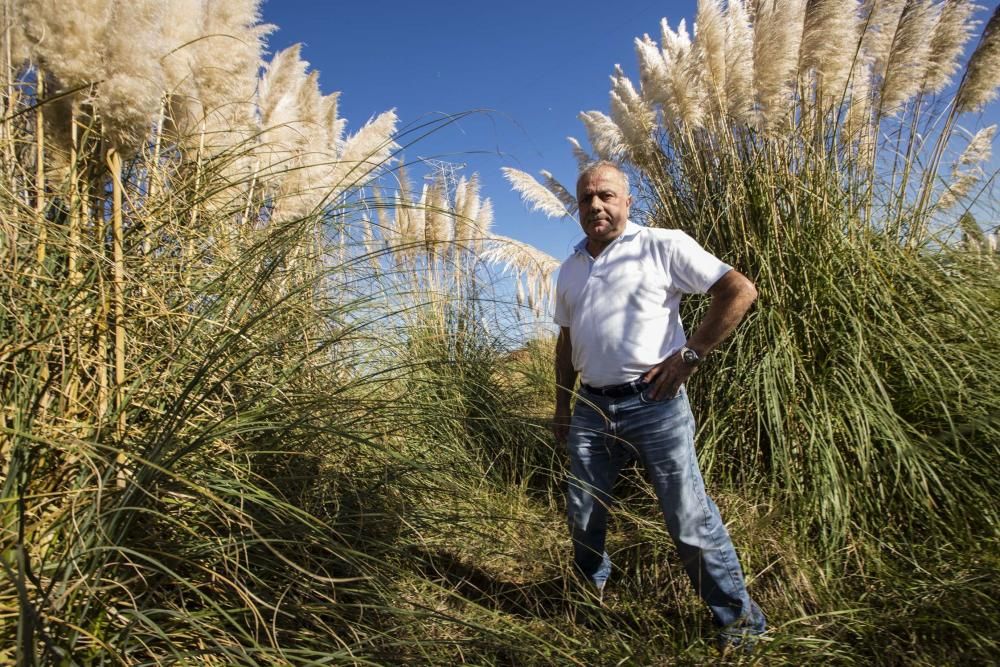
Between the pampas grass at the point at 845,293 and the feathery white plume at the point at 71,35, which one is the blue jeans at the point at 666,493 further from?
the feathery white plume at the point at 71,35

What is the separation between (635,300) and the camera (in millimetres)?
2023

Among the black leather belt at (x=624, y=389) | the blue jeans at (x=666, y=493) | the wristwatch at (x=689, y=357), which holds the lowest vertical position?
the blue jeans at (x=666, y=493)

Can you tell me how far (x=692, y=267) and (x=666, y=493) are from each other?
83 centimetres

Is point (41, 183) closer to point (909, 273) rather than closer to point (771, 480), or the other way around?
point (771, 480)

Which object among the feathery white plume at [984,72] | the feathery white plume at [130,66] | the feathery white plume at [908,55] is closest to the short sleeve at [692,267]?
the feathery white plume at [130,66]

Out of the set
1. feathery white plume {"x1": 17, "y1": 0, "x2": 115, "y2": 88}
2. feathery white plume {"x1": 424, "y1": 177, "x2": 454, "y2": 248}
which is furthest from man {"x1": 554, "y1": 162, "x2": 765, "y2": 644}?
feathery white plume {"x1": 424, "y1": 177, "x2": 454, "y2": 248}

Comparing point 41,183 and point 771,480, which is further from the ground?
point 41,183

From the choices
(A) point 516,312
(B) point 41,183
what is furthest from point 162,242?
(A) point 516,312

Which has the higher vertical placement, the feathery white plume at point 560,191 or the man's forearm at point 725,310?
the feathery white plume at point 560,191

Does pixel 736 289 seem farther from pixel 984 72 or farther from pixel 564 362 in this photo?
pixel 984 72

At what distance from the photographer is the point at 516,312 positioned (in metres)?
3.80

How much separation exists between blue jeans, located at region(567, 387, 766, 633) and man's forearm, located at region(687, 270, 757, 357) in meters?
0.22

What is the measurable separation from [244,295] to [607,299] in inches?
50.1

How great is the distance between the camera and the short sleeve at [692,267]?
6.53ft
